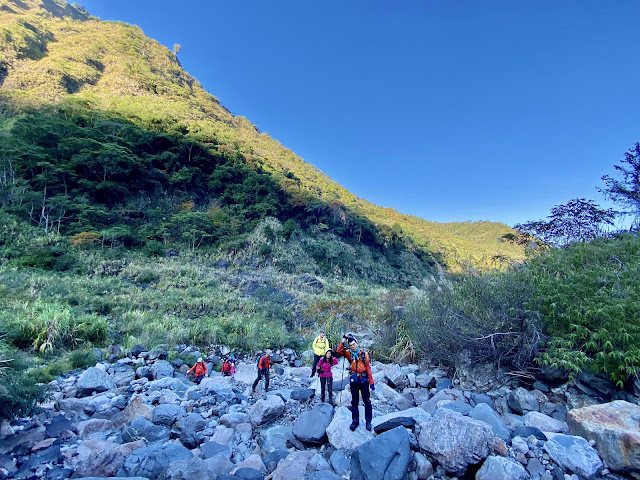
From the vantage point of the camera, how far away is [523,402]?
4781 millimetres

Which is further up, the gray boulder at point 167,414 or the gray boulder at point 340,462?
the gray boulder at point 340,462

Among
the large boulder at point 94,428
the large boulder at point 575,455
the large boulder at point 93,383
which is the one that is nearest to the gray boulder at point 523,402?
the large boulder at point 575,455

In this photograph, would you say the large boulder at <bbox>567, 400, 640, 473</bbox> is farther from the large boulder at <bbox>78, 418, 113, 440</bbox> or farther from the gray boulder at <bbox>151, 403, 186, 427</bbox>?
the large boulder at <bbox>78, 418, 113, 440</bbox>

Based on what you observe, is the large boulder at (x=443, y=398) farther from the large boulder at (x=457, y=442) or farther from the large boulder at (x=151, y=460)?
the large boulder at (x=151, y=460)

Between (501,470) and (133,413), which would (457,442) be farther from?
(133,413)

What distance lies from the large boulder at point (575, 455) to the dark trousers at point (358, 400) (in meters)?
1.93

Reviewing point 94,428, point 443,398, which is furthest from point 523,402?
point 94,428

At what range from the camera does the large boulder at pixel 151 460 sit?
3131mm

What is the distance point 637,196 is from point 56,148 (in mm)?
37545

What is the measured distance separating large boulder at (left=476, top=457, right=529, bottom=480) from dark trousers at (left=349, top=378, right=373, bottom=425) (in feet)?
Answer: 4.31

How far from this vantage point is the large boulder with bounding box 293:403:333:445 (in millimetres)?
3729

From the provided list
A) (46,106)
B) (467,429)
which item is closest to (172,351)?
(467,429)

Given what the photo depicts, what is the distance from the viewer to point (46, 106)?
3148 centimetres

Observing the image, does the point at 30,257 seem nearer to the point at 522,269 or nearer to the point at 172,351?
the point at 172,351
